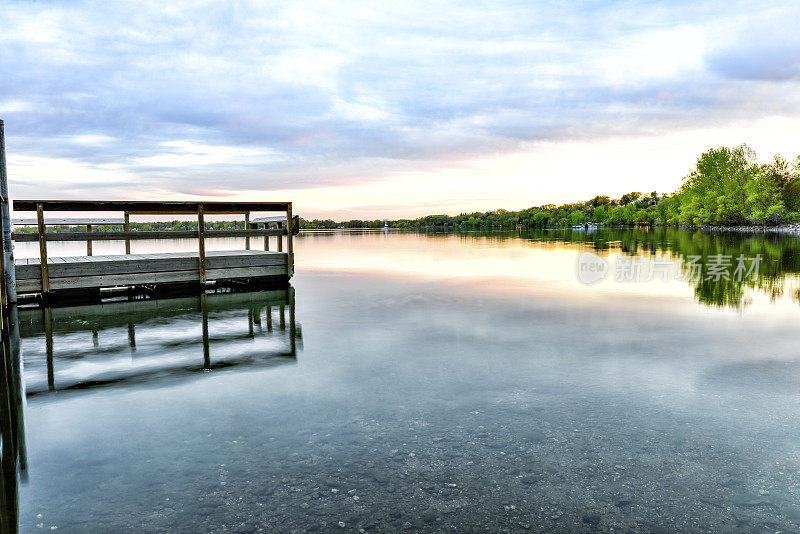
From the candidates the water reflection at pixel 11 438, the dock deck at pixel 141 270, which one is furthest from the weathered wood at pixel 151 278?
the water reflection at pixel 11 438

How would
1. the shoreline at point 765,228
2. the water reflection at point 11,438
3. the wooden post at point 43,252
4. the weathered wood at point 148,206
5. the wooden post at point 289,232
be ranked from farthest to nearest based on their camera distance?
the shoreline at point 765,228 → the wooden post at point 289,232 → the weathered wood at point 148,206 → the wooden post at point 43,252 → the water reflection at point 11,438

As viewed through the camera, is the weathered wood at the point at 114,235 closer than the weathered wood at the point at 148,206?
Yes

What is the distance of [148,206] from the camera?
18.1 meters

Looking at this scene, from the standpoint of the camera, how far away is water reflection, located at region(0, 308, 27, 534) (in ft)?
13.9

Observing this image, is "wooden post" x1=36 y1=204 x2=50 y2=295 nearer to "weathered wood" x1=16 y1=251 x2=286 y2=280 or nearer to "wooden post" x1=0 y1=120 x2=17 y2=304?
"weathered wood" x1=16 y1=251 x2=286 y2=280

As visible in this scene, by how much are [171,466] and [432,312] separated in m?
9.33

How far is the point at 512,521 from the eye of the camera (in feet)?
13.4

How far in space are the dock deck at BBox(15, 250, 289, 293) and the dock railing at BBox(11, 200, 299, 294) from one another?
12.0 inches

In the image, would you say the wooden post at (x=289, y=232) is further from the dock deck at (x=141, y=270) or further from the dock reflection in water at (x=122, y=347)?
the dock reflection in water at (x=122, y=347)

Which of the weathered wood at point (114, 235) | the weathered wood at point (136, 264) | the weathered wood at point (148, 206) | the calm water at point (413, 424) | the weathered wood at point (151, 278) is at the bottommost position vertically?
the calm water at point (413, 424)

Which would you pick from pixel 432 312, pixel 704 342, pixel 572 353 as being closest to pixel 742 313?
pixel 704 342

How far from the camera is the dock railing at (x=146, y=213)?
1531 centimetres

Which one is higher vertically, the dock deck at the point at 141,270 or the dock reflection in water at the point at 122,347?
the dock deck at the point at 141,270

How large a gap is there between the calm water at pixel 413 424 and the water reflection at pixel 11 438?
0.09 m
